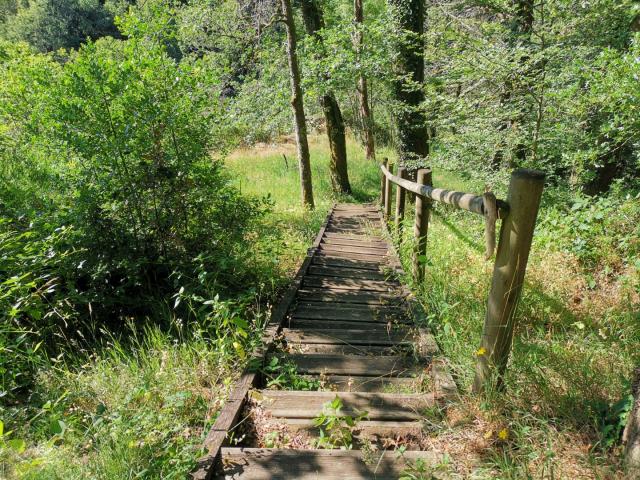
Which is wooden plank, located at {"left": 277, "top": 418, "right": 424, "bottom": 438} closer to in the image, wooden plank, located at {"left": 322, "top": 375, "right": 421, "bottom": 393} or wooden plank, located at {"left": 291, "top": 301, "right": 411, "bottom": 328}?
wooden plank, located at {"left": 322, "top": 375, "right": 421, "bottom": 393}

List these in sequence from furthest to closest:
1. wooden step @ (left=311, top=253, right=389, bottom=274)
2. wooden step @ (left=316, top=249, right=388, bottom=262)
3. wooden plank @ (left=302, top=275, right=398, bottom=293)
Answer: wooden step @ (left=316, top=249, right=388, bottom=262), wooden step @ (left=311, top=253, right=389, bottom=274), wooden plank @ (left=302, top=275, right=398, bottom=293)

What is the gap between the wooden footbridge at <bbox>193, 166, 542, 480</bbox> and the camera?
1.98 meters

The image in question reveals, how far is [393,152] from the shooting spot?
19.2m

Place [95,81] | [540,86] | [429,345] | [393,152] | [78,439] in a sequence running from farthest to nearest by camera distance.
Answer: [393,152] < [540,86] < [95,81] < [429,345] < [78,439]

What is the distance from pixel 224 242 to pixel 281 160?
11.6 metres

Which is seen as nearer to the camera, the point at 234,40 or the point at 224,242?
the point at 224,242

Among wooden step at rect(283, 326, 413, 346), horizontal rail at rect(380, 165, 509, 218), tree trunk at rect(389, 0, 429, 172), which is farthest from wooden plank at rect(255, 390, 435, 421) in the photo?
tree trunk at rect(389, 0, 429, 172)

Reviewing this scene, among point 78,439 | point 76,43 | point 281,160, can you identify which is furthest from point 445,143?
point 76,43

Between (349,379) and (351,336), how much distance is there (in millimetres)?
758

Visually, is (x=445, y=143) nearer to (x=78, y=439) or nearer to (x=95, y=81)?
(x=95, y=81)

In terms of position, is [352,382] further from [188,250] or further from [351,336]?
[188,250]

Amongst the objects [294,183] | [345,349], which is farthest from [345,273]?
[294,183]

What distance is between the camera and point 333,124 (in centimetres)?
1156

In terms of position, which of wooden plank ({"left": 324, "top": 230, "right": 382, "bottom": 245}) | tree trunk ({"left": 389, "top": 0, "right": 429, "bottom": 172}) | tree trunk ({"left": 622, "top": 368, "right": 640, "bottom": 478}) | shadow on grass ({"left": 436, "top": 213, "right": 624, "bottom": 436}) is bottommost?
wooden plank ({"left": 324, "top": 230, "right": 382, "bottom": 245})
